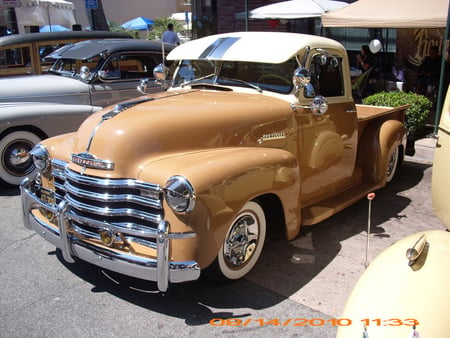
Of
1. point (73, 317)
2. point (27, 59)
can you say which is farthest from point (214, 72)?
point (27, 59)

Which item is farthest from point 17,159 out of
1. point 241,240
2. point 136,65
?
point 241,240

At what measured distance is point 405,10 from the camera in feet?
30.1

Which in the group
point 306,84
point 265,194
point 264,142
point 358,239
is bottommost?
point 358,239

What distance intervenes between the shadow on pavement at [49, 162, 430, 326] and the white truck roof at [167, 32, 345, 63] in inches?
69.0

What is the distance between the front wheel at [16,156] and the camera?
6152 millimetres

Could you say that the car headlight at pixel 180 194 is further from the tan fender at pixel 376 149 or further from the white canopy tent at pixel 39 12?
the white canopy tent at pixel 39 12

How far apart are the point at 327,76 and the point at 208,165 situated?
2.05m

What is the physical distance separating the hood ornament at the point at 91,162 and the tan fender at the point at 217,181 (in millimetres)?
279

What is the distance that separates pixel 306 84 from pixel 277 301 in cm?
185

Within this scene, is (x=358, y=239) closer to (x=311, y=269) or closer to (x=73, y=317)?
(x=311, y=269)

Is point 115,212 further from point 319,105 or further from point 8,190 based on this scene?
point 8,190

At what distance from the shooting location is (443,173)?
9.70 ft

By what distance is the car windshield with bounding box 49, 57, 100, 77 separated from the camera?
7.30 m

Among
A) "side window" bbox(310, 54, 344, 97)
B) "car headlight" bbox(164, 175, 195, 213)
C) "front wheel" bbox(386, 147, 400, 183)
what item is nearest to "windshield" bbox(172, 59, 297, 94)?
"side window" bbox(310, 54, 344, 97)
